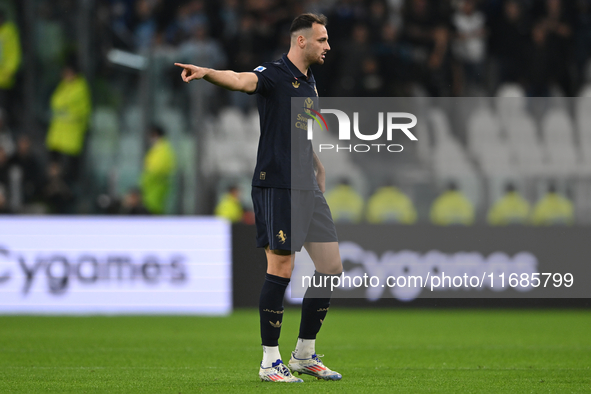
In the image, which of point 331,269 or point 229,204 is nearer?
point 331,269

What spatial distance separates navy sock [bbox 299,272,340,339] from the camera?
5266 millimetres

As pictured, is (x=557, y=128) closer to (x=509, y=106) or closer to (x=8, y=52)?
(x=509, y=106)

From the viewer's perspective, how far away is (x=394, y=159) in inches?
421

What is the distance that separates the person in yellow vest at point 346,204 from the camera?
1080cm

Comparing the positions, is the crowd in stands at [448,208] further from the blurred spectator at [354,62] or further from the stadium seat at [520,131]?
the blurred spectator at [354,62]

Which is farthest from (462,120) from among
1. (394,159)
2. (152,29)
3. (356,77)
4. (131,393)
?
(131,393)

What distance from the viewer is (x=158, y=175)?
11266 millimetres

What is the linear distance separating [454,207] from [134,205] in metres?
4.17

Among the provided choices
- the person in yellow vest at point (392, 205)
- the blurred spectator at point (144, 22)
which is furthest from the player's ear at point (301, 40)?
the blurred spectator at point (144, 22)

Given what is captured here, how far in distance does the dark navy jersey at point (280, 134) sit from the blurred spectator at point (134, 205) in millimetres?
Result: 6342

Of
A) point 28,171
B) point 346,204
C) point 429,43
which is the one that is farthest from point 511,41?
point 28,171

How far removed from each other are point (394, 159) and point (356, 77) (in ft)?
7.99

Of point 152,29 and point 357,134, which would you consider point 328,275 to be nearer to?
point 357,134

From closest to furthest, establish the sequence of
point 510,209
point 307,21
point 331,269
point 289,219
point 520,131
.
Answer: point 289,219 → point 307,21 → point 331,269 → point 510,209 → point 520,131
